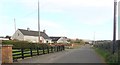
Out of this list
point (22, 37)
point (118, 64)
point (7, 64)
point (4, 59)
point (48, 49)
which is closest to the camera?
point (118, 64)

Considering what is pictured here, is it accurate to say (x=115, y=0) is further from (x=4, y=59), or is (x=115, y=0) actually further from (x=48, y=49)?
(x=48, y=49)

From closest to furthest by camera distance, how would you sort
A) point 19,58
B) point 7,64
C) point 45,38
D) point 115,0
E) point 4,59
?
point 7,64 < point 4,59 < point 19,58 < point 115,0 < point 45,38

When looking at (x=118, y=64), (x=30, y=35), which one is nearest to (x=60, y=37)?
(x=30, y=35)

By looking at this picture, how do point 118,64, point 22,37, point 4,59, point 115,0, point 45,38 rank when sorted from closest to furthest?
point 118,64
point 4,59
point 115,0
point 22,37
point 45,38

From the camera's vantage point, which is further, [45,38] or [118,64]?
[45,38]

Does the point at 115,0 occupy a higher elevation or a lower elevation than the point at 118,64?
higher

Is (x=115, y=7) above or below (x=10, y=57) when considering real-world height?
above

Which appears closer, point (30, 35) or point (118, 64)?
point (118, 64)

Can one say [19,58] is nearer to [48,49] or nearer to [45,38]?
[48,49]

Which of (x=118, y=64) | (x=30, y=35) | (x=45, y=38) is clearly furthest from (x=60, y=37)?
(x=118, y=64)

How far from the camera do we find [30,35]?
114125 mm

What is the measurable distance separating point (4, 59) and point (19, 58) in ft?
14.2

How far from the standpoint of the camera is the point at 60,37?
162 metres

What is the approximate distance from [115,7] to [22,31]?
85.9 metres
